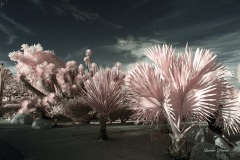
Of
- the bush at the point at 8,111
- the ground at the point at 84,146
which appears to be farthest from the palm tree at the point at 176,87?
the bush at the point at 8,111

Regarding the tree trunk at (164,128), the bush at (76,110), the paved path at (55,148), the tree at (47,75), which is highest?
the tree at (47,75)

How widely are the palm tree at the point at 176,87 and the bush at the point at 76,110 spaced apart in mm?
5400

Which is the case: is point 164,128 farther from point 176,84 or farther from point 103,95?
point 176,84

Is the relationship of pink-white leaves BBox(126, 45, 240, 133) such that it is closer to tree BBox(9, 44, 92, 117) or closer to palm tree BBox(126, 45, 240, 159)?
palm tree BBox(126, 45, 240, 159)

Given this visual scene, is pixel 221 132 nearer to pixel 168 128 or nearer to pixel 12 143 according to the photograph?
pixel 168 128

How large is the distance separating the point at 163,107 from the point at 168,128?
138 inches

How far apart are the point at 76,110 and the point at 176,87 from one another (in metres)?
6.45

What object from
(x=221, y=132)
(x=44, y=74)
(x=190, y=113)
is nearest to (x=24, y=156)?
(x=190, y=113)

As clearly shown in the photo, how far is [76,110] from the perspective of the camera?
11.2 m

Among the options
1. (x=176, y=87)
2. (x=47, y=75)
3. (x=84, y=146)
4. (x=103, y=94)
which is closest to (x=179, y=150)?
(x=176, y=87)

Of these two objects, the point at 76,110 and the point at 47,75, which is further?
the point at 47,75

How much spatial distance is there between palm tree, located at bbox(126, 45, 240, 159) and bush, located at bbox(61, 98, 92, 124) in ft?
17.7

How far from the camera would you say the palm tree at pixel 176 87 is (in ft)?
18.0

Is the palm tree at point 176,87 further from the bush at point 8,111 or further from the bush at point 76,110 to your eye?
the bush at point 8,111
